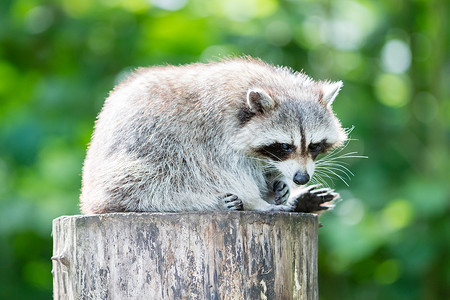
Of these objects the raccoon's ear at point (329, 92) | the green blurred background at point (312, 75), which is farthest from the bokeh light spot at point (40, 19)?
the raccoon's ear at point (329, 92)

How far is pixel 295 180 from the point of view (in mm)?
5027

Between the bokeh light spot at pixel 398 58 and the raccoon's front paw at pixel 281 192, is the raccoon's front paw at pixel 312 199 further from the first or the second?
the bokeh light spot at pixel 398 58

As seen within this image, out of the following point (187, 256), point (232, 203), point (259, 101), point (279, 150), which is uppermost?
point (259, 101)

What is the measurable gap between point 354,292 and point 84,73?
589 cm

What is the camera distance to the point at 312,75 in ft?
33.5

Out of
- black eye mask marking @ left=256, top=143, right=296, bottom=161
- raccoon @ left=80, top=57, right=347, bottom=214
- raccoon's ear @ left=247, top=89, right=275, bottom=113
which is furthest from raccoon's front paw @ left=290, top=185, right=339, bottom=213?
raccoon's ear @ left=247, top=89, right=275, bottom=113

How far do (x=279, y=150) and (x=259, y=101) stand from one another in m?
0.43

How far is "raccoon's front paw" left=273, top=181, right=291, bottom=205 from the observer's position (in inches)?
205

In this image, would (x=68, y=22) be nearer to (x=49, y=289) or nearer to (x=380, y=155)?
(x=49, y=289)

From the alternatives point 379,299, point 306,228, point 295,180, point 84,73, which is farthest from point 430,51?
point 306,228

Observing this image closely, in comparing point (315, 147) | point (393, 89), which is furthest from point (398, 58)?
point (315, 147)

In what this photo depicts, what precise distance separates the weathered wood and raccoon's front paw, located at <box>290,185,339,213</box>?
82cm

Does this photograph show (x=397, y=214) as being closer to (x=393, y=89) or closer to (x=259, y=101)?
(x=393, y=89)

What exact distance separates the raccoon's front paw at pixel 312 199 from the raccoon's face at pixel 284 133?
0.10m
